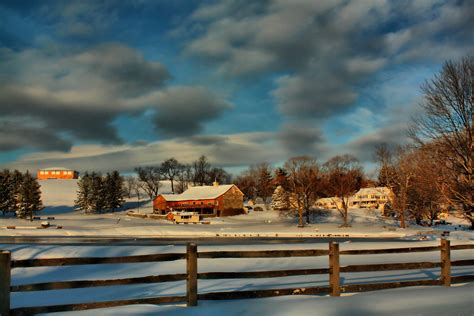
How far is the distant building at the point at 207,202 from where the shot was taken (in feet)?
342

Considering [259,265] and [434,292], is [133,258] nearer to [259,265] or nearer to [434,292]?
[434,292]

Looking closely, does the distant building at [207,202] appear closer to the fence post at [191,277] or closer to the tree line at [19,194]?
the tree line at [19,194]

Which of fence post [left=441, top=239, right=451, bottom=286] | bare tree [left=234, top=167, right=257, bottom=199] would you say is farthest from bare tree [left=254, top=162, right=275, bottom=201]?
fence post [left=441, top=239, right=451, bottom=286]

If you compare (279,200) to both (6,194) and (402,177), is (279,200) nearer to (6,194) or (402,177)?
→ (402,177)

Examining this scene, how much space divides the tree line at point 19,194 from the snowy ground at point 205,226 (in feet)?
12.2

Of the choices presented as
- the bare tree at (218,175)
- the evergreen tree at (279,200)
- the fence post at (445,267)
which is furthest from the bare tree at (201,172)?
the fence post at (445,267)

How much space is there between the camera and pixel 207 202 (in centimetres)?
10538

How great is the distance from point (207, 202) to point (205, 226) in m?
30.6

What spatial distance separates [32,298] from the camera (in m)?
12.1

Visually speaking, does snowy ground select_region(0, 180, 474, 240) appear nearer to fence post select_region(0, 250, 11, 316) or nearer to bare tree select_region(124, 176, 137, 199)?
bare tree select_region(124, 176, 137, 199)

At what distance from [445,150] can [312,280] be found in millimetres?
18636

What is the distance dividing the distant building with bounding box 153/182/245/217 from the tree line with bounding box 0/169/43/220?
99.5 feet

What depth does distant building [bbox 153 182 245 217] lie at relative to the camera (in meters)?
104

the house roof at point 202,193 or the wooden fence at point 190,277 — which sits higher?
the house roof at point 202,193
